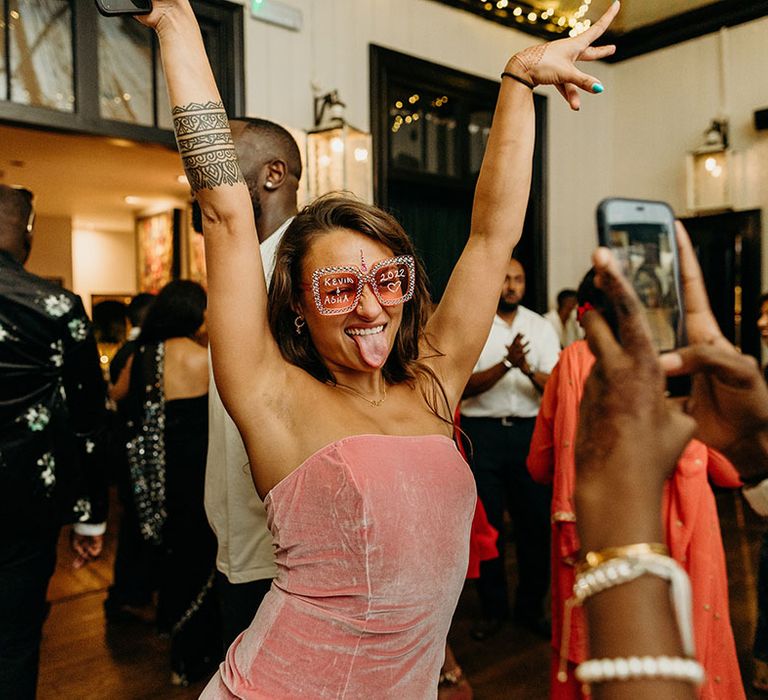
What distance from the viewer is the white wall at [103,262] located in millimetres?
10680

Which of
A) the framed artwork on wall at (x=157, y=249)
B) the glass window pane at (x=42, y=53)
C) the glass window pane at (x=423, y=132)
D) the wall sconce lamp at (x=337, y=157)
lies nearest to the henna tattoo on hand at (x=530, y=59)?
the wall sconce lamp at (x=337, y=157)

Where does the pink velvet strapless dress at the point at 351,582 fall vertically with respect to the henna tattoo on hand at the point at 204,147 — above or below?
below

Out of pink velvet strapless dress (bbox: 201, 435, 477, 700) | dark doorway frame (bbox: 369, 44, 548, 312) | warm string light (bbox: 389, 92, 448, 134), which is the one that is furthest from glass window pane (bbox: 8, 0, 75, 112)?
pink velvet strapless dress (bbox: 201, 435, 477, 700)

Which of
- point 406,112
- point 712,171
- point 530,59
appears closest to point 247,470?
point 530,59

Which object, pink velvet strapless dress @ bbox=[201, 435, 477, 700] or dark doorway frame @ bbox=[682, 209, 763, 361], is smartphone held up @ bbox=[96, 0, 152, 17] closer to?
pink velvet strapless dress @ bbox=[201, 435, 477, 700]

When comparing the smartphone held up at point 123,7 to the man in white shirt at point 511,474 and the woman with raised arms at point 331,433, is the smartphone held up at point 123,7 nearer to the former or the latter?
the woman with raised arms at point 331,433

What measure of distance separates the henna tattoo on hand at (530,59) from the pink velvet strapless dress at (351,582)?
69 centimetres

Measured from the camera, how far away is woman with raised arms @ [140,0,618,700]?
1.02 metres

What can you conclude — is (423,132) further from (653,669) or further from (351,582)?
(653,669)

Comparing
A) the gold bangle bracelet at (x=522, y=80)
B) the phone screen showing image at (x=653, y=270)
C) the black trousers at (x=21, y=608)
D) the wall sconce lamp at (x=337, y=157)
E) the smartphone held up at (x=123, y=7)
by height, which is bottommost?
the black trousers at (x=21, y=608)

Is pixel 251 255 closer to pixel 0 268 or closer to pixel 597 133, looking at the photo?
pixel 0 268

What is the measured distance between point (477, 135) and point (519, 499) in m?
3.35

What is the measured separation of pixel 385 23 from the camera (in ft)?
15.8

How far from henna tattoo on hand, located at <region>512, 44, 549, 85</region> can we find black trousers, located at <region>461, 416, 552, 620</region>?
233cm
